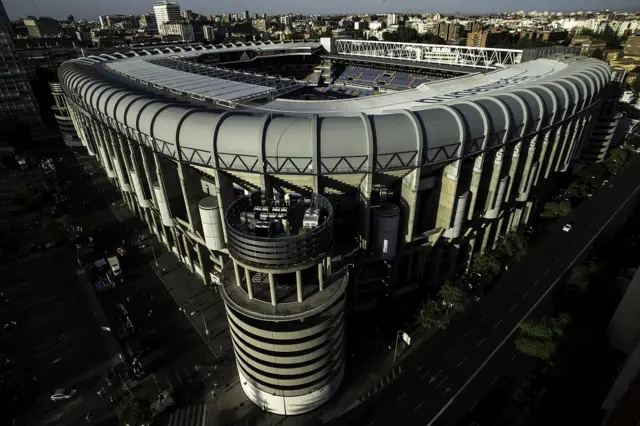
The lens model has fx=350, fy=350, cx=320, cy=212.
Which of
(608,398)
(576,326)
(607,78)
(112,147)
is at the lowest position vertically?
(608,398)

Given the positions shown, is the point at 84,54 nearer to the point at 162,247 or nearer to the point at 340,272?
the point at 162,247

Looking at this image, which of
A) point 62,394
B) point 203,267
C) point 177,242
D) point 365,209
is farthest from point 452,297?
point 62,394

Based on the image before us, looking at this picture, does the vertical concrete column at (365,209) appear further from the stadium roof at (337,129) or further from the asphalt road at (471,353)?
the asphalt road at (471,353)

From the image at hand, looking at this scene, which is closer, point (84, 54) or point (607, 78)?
point (607, 78)

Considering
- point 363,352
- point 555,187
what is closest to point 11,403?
point 363,352

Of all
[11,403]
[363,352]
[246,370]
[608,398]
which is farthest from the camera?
[363,352]

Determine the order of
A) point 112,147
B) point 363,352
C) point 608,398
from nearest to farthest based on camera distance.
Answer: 1. point 608,398
2. point 363,352
3. point 112,147

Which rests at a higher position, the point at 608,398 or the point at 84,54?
the point at 84,54
